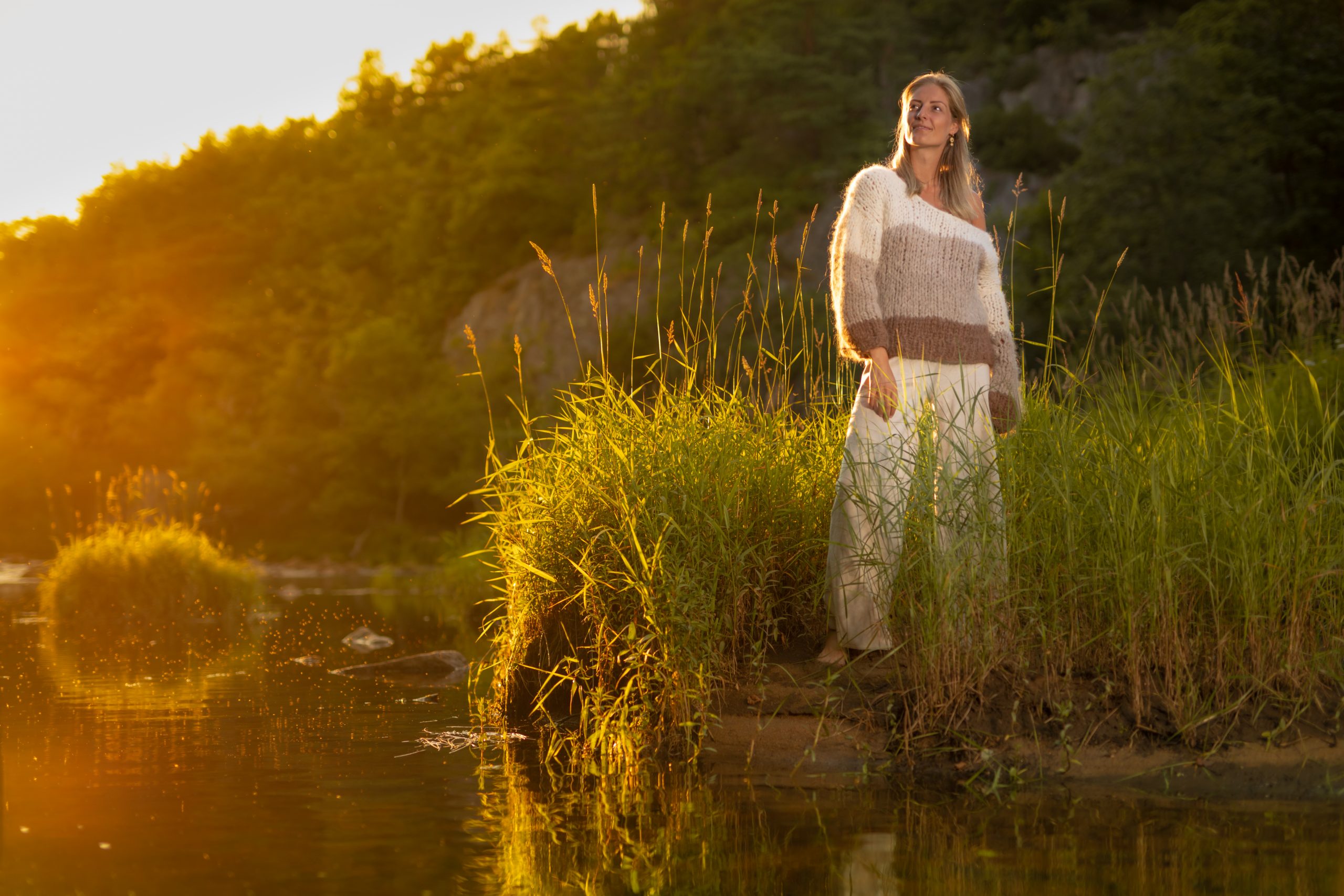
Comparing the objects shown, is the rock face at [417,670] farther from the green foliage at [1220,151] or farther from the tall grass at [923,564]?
the green foliage at [1220,151]

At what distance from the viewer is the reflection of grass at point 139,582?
1202 centimetres

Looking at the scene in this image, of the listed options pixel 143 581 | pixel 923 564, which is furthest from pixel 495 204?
pixel 923 564

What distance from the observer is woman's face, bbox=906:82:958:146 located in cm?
493

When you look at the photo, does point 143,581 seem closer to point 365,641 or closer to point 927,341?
point 365,641

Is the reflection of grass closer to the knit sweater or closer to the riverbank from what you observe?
the riverbank

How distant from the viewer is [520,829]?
155 inches

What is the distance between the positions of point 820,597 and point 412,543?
28.6 metres

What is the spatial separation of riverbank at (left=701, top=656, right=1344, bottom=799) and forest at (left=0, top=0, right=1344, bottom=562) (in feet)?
36.5

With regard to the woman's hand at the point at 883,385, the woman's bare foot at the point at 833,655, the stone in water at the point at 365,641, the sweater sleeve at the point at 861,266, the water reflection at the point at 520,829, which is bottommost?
the stone in water at the point at 365,641

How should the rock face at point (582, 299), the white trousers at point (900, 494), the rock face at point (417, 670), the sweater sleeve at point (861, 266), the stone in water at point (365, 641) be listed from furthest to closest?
the rock face at point (582, 299) → the stone in water at point (365, 641) → the rock face at point (417, 670) → the sweater sleeve at point (861, 266) → the white trousers at point (900, 494)

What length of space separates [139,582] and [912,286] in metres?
9.33

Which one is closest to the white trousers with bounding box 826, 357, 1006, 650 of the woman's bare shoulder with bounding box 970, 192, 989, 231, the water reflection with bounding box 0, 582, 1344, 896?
the woman's bare shoulder with bounding box 970, 192, 989, 231

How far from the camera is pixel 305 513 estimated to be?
37.7 m

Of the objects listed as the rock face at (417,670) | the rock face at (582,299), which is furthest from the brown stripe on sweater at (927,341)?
the rock face at (582,299)
